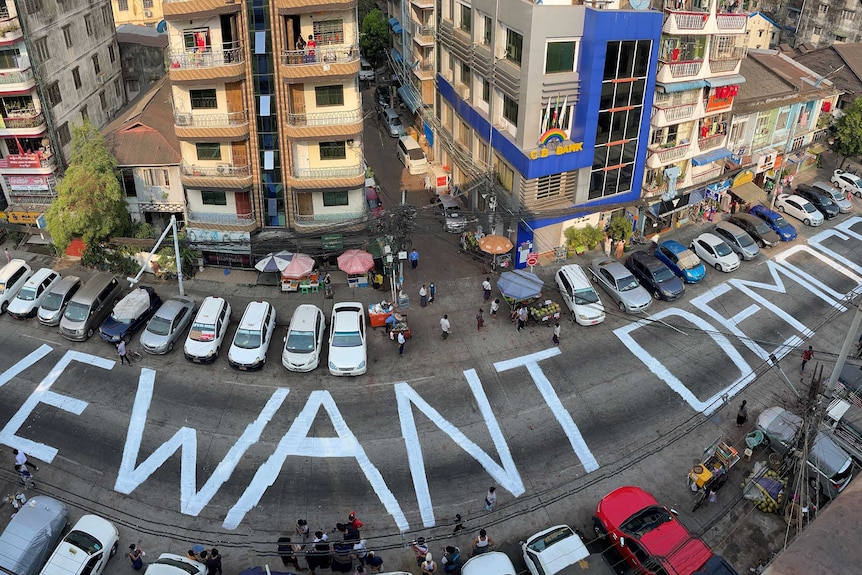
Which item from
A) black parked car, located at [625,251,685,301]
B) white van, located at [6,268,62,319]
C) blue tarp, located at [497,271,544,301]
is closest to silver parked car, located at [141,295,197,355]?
white van, located at [6,268,62,319]

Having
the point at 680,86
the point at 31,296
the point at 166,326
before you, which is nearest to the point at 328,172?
the point at 166,326

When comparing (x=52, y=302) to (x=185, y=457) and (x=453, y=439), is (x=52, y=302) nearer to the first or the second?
(x=185, y=457)

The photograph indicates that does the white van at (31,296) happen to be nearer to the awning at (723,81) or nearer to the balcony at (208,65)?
the balcony at (208,65)

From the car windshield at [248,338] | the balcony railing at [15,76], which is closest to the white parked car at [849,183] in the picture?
the car windshield at [248,338]

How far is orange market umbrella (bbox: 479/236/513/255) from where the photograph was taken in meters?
45.3

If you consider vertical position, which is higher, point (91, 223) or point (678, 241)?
point (91, 223)

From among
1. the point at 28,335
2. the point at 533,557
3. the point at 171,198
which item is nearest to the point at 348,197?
the point at 171,198

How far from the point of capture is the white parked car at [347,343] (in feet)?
122

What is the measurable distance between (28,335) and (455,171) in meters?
32.9

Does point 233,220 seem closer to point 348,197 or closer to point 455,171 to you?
point 348,197

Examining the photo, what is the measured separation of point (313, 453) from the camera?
33250 mm

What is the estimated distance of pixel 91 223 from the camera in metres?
43.8

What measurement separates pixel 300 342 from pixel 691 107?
101ft

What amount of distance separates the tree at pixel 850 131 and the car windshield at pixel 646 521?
4439 centimetres
